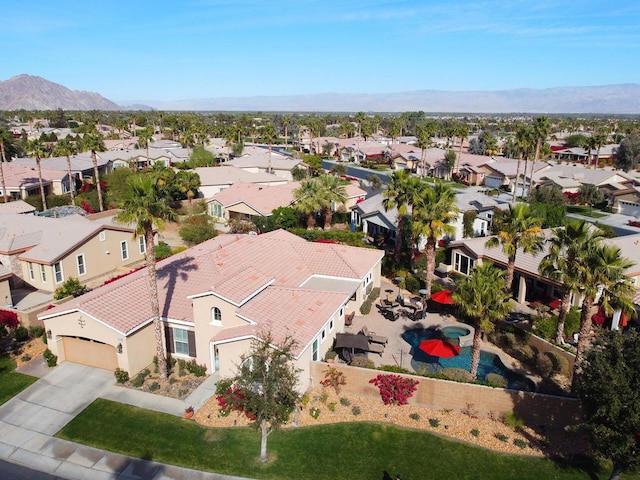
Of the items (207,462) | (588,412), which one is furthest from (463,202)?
(207,462)

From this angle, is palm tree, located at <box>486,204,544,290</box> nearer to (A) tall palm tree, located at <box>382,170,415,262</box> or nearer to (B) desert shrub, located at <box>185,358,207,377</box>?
(A) tall palm tree, located at <box>382,170,415,262</box>

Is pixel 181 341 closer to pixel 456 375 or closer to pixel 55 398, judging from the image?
pixel 55 398

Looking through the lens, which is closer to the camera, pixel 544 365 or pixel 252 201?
pixel 544 365

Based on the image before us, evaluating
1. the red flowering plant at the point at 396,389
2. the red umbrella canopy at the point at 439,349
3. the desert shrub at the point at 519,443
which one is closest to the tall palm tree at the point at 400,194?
the red umbrella canopy at the point at 439,349

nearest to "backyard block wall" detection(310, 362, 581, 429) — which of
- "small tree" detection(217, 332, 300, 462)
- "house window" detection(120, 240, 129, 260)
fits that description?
"small tree" detection(217, 332, 300, 462)

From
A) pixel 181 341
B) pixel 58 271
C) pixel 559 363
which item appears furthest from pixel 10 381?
pixel 559 363

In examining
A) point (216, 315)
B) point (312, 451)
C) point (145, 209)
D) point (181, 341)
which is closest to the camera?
point (312, 451)
